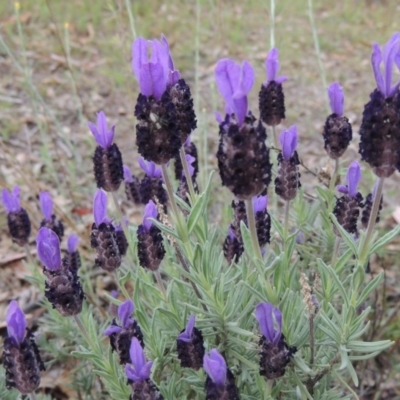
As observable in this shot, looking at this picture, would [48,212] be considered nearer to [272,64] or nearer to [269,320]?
[272,64]

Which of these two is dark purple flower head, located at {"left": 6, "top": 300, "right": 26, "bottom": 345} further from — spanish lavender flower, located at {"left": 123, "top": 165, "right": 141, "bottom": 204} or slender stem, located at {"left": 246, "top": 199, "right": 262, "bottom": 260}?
spanish lavender flower, located at {"left": 123, "top": 165, "right": 141, "bottom": 204}

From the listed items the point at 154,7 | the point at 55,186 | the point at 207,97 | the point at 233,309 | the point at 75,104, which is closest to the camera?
the point at 233,309

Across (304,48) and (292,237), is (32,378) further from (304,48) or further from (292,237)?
(304,48)

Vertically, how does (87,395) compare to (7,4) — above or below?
below

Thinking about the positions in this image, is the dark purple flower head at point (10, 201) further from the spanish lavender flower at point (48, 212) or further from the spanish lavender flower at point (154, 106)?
the spanish lavender flower at point (154, 106)

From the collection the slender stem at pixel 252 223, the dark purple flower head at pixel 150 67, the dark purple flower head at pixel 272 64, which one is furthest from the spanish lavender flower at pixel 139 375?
the dark purple flower head at pixel 272 64

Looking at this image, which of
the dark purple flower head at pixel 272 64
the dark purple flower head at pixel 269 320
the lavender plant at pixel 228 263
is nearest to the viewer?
the lavender plant at pixel 228 263

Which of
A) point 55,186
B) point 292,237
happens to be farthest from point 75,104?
point 292,237
